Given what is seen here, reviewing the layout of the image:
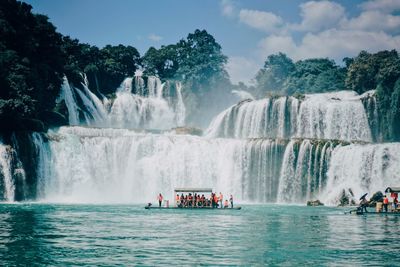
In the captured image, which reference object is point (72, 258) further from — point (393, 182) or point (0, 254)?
point (393, 182)

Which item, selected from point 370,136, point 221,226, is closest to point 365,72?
point 370,136

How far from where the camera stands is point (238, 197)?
208 ft

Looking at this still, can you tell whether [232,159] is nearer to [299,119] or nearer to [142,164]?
[142,164]

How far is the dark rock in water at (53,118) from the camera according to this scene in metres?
70.3

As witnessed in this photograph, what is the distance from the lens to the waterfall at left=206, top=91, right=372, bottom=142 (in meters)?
72.5

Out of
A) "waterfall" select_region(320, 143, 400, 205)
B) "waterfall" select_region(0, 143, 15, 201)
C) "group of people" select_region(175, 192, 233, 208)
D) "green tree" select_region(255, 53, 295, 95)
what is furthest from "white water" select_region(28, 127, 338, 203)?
"green tree" select_region(255, 53, 295, 95)

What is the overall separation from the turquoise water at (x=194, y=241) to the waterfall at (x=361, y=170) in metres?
20.4

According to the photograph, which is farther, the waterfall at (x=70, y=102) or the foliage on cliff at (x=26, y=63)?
the waterfall at (x=70, y=102)

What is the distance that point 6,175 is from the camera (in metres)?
55.3

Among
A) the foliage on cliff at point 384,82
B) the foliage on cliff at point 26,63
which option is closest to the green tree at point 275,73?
the foliage on cliff at point 384,82

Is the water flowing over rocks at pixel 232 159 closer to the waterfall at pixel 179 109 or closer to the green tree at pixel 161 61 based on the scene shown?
the waterfall at pixel 179 109

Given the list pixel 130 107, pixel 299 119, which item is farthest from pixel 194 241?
pixel 130 107

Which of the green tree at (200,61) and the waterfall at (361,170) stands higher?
the green tree at (200,61)

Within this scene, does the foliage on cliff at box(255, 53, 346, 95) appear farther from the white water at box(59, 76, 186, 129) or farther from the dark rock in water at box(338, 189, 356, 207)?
the dark rock in water at box(338, 189, 356, 207)
